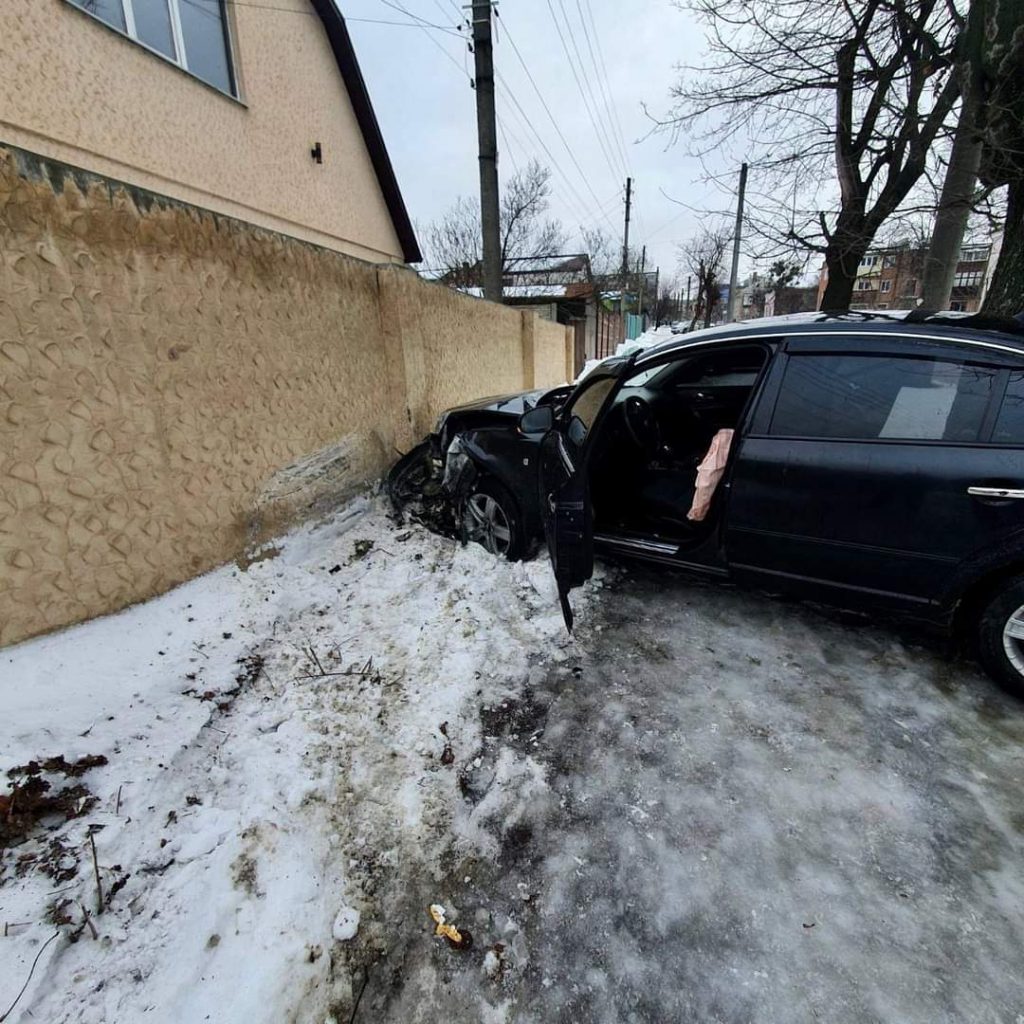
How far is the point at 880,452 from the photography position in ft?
7.74

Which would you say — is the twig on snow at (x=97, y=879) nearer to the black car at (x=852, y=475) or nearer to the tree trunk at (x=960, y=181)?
the black car at (x=852, y=475)

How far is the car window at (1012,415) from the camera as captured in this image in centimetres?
211

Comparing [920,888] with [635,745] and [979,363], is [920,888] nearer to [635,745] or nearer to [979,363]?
[635,745]

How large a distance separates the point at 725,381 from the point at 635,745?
334cm

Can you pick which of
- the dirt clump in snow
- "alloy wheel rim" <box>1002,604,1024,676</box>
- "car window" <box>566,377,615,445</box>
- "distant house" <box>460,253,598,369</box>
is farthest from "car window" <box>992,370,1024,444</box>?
"distant house" <box>460,253,598,369</box>

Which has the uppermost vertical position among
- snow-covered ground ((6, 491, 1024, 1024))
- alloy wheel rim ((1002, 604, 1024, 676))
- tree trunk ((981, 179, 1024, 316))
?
tree trunk ((981, 179, 1024, 316))

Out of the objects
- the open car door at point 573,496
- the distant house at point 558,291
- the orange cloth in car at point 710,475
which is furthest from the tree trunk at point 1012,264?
the distant house at point 558,291

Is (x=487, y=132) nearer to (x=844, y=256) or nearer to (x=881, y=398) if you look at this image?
(x=844, y=256)

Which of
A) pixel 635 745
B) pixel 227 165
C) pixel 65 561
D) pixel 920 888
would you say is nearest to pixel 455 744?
pixel 635 745

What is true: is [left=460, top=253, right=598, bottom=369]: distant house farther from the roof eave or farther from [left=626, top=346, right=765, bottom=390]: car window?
[left=626, top=346, right=765, bottom=390]: car window

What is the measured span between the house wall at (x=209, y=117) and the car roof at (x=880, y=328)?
5.99m

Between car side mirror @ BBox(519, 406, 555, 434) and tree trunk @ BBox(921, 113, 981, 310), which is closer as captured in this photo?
car side mirror @ BBox(519, 406, 555, 434)

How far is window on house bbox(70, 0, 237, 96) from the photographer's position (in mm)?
5348

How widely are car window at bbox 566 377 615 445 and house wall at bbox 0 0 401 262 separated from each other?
5.48m
